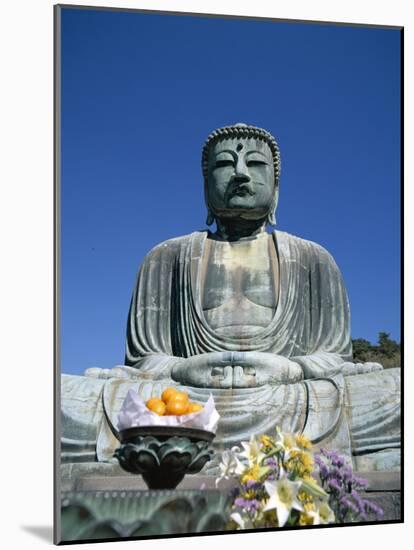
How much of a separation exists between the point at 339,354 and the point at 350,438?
68cm

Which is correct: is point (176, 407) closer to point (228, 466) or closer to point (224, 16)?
point (228, 466)

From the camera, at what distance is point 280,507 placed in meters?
8.05

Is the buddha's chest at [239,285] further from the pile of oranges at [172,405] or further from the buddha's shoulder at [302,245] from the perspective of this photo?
the pile of oranges at [172,405]

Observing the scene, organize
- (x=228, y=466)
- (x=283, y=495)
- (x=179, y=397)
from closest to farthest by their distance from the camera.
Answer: (x=283, y=495)
(x=228, y=466)
(x=179, y=397)

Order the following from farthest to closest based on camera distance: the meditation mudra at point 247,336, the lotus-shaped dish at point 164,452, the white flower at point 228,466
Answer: the meditation mudra at point 247,336 → the lotus-shaped dish at point 164,452 → the white flower at point 228,466

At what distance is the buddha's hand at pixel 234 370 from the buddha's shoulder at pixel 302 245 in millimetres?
949

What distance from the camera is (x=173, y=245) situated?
10523mm

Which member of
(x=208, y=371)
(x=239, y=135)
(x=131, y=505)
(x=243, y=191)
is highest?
(x=239, y=135)

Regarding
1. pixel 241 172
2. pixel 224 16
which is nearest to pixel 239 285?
pixel 241 172

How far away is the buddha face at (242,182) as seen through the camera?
10445 mm

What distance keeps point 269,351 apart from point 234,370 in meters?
0.34

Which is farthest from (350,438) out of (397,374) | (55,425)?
(55,425)

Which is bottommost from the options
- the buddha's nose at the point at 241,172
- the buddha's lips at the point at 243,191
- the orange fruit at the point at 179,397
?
the orange fruit at the point at 179,397

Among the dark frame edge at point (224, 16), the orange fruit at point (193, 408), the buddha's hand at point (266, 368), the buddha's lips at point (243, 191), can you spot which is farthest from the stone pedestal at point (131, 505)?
the dark frame edge at point (224, 16)
